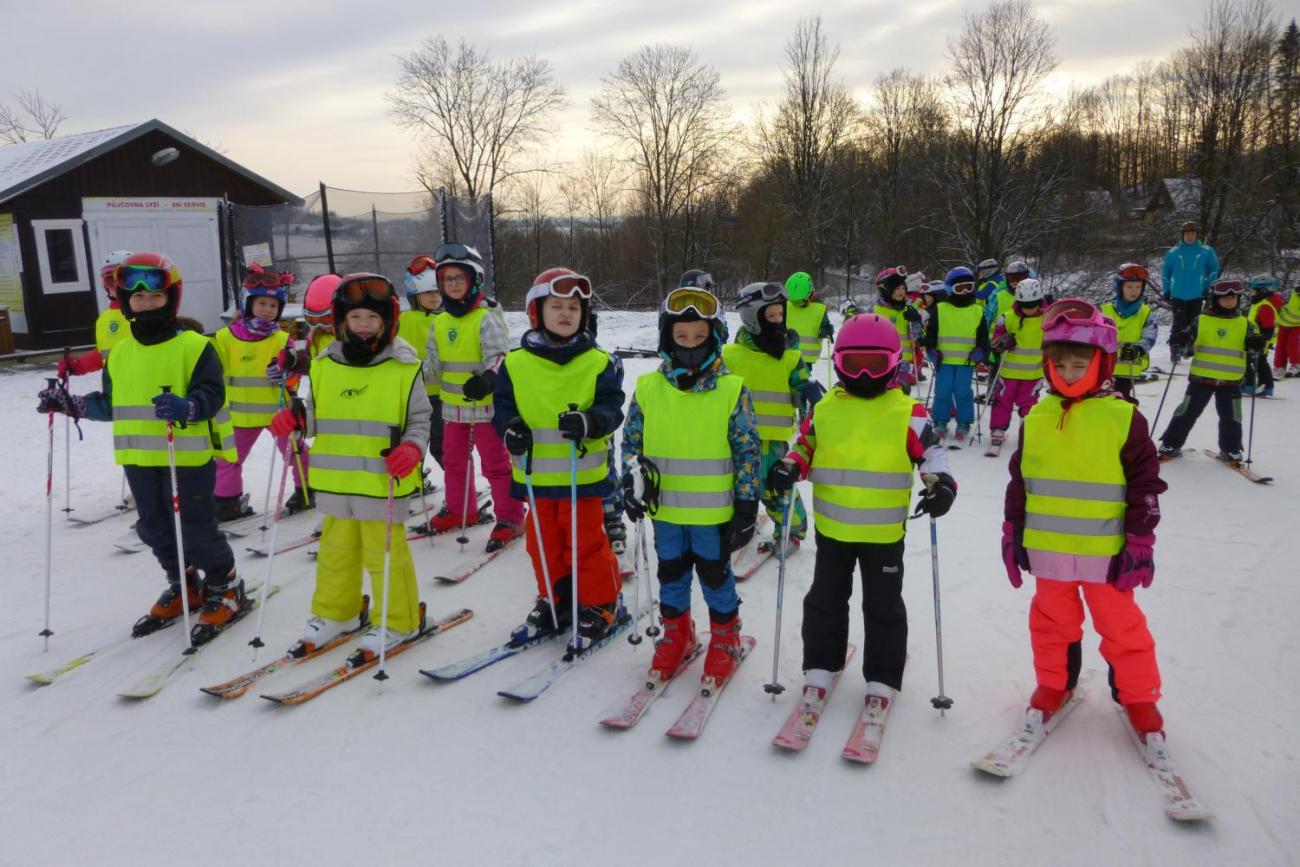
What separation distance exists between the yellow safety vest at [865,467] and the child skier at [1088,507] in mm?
502

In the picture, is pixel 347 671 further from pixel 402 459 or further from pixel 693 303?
pixel 693 303

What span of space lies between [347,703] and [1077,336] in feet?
12.1

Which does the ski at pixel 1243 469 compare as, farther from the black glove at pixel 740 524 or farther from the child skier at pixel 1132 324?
the black glove at pixel 740 524

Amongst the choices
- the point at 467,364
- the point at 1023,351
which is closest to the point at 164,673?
the point at 467,364

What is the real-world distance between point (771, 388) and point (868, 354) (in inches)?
76.5

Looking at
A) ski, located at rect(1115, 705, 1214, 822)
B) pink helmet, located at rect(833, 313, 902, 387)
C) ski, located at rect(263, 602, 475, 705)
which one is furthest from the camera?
ski, located at rect(263, 602, 475, 705)

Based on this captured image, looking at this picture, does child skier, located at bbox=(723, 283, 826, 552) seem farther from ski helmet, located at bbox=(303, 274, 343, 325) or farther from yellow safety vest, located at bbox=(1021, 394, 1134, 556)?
ski helmet, located at bbox=(303, 274, 343, 325)

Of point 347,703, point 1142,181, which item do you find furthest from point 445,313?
point 1142,181

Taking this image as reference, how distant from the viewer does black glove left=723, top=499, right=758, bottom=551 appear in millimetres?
3670

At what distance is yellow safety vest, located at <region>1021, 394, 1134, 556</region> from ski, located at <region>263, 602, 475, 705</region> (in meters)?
3.19

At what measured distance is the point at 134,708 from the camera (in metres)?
3.83

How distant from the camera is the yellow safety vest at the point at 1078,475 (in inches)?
125

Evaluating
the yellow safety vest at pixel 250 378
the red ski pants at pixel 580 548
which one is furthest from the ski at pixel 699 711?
the yellow safety vest at pixel 250 378

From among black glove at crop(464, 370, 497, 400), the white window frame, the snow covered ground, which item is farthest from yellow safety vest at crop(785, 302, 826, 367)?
the white window frame
